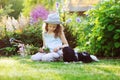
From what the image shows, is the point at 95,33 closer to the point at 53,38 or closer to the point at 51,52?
the point at 53,38

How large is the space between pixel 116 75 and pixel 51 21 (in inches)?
114

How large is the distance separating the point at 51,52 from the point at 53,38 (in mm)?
500

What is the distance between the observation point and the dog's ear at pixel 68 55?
8359 millimetres

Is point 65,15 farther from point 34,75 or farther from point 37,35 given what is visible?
point 34,75

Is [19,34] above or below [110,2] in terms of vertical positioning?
below

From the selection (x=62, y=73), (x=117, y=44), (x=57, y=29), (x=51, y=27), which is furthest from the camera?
(x=117, y=44)

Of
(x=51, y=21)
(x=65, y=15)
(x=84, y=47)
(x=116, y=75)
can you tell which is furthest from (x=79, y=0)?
(x=116, y=75)

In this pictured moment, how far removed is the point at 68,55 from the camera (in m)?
8.41

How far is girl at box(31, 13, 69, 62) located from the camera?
867 cm

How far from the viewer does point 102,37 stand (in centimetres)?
984

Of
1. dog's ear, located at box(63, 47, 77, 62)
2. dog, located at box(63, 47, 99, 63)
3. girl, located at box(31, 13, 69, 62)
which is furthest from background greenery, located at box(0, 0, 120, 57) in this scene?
dog's ear, located at box(63, 47, 77, 62)

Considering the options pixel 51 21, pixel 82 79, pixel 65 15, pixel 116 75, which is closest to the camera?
pixel 82 79

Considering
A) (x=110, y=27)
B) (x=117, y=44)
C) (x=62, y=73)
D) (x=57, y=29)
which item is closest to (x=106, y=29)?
(x=110, y=27)

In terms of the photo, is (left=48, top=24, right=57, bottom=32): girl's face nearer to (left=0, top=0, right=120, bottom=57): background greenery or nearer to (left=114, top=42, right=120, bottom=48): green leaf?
(left=0, top=0, right=120, bottom=57): background greenery
